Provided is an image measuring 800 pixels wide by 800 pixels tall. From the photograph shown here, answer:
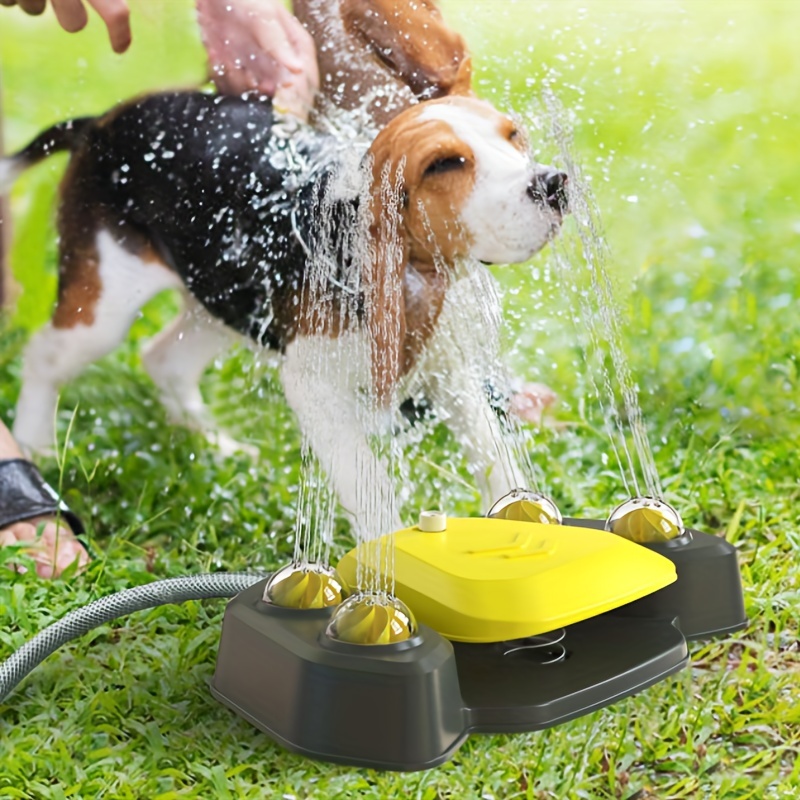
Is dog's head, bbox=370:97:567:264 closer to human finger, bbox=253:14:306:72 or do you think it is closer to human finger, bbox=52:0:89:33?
human finger, bbox=253:14:306:72

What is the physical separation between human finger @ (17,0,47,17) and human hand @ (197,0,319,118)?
12.5 inches

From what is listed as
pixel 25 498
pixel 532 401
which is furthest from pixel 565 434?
pixel 25 498

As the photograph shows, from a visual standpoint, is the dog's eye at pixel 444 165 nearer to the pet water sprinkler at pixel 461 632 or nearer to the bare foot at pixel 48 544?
the pet water sprinkler at pixel 461 632

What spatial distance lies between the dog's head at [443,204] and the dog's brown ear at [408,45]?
28cm

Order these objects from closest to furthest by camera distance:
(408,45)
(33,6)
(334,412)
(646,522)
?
(646,522)
(334,412)
(408,45)
(33,6)

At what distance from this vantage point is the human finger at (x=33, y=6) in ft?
7.03

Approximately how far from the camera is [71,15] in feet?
6.92

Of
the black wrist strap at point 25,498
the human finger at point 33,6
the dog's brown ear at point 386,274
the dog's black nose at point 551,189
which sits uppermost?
the human finger at point 33,6

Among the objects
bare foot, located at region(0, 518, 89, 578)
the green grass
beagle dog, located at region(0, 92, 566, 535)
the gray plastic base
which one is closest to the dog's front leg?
beagle dog, located at region(0, 92, 566, 535)

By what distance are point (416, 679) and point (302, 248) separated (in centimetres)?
109

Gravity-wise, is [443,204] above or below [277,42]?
below

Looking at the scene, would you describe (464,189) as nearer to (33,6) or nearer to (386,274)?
(386,274)

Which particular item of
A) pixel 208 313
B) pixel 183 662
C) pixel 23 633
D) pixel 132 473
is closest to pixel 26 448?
pixel 132 473

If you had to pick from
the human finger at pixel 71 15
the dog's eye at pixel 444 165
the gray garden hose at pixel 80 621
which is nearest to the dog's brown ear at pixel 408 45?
the dog's eye at pixel 444 165
